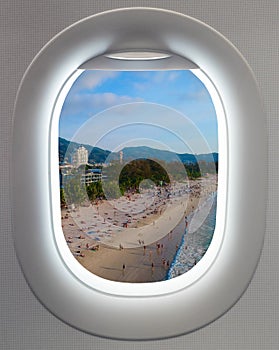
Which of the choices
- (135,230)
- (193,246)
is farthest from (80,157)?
(193,246)

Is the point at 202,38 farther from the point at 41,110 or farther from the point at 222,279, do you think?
the point at 222,279

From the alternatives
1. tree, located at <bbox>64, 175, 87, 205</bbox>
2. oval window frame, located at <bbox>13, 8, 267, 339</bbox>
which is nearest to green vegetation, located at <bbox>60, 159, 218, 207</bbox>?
tree, located at <bbox>64, 175, 87, 205</bbox>

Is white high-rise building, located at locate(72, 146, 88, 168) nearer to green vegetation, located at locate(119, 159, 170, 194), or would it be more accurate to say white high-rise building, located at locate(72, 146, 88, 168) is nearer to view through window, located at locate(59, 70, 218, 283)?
view through window, located at locate(59, 70, 218, 283)

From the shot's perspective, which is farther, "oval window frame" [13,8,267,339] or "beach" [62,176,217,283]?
"beach" [62,176,217,283]

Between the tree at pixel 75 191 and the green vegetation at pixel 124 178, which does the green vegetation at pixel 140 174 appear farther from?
the tree at pixel 75 191

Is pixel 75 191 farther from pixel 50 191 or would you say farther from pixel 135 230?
pixel 135 230

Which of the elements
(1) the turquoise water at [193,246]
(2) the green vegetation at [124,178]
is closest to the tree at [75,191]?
(2) the green vegetation at [124,178]

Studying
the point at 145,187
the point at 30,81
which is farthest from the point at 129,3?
the point at 145,187
